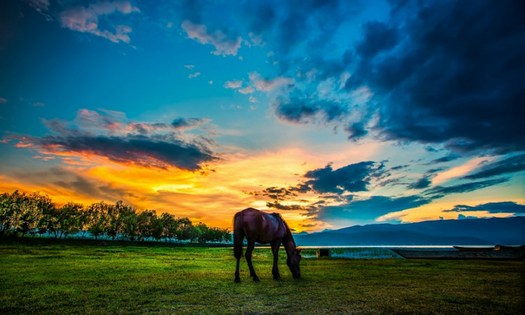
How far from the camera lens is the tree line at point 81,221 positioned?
80.0 m

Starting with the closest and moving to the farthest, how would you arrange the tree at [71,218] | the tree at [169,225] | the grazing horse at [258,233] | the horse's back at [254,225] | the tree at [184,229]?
the grazing horse at [258,233] < the horse's back at [254,225] < the tree at [71,218] < the tree at [169,225] < the tree at [184,229]

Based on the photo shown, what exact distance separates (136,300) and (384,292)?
297 inches

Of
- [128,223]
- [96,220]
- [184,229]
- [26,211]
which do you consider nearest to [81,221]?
[96,220]

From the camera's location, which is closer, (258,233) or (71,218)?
(258,233)

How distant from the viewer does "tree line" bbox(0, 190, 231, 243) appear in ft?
262

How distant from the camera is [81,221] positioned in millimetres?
110375

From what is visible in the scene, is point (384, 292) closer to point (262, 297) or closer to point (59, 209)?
point (262, 297)

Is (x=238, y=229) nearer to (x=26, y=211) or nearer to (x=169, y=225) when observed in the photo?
(x=26, y=211)

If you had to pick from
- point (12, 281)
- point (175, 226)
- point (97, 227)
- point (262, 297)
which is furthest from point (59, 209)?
point (262, 297)

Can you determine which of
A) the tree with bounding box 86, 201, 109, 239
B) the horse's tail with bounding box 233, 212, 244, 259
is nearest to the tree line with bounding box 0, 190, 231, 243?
→ the tree with bounding box 86, 201, 109, 239

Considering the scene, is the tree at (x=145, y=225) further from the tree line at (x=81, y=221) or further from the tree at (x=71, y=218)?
the tree at (x=71, y=218)

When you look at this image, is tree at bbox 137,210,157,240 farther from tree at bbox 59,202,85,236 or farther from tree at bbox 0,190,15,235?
tree at bbox 0,190,15,235

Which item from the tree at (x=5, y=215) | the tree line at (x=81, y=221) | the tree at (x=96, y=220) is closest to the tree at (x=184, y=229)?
the tree line at (x=81, y=221)

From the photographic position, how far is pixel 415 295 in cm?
840
